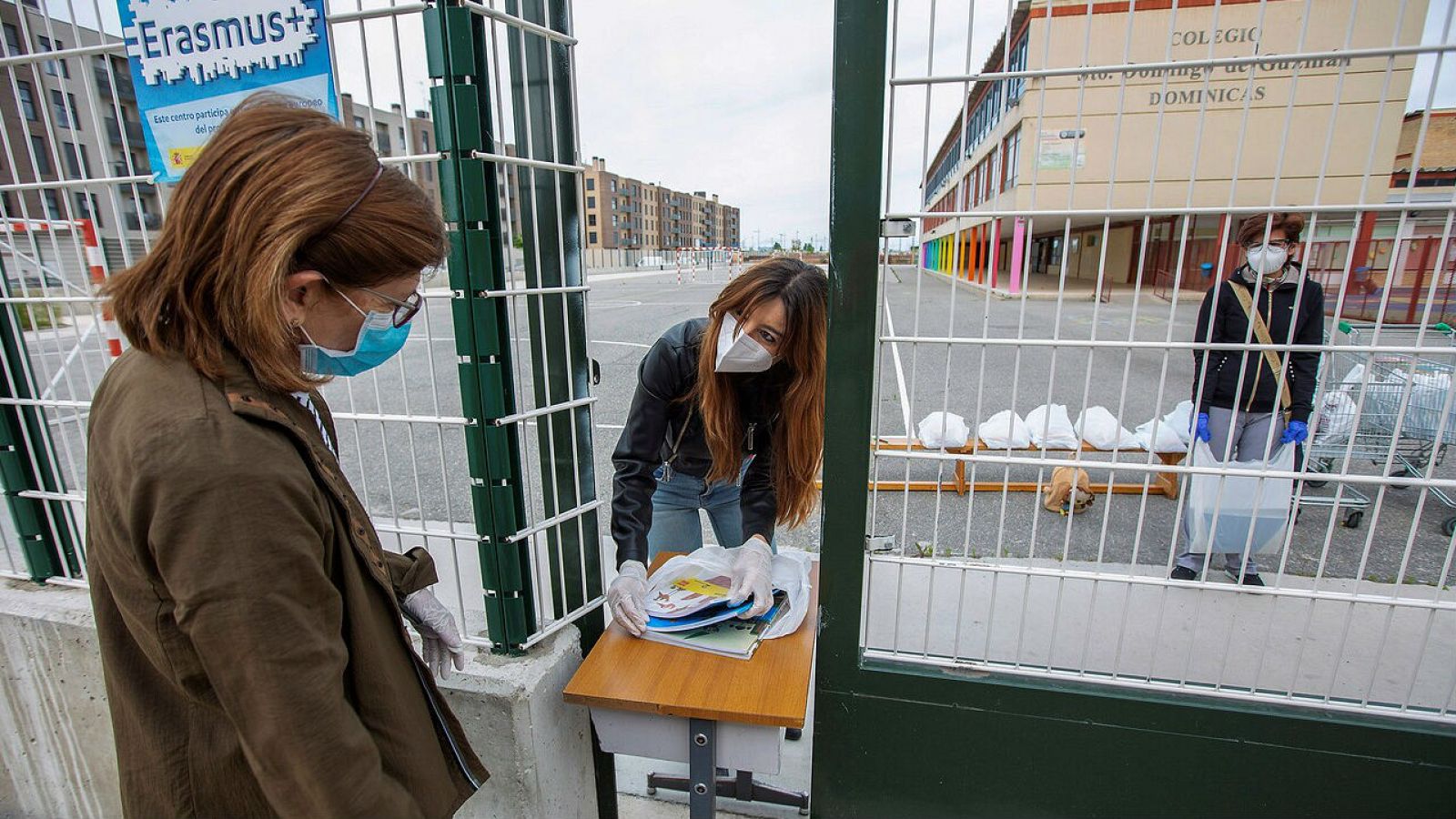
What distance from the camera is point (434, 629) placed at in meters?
1.46

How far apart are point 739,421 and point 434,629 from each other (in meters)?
1.05

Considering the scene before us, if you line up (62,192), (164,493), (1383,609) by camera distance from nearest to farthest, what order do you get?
(164,493) → (62,192) → (1383,609)

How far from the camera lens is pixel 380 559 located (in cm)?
113

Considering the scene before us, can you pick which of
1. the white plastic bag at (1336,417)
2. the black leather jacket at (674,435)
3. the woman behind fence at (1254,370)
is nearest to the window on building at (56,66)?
the black leather jacket at (674,435)

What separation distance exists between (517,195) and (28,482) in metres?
1.88

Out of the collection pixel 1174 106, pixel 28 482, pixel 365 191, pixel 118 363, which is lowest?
pixel 28 482

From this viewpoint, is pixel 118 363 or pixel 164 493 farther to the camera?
pixel 118 363

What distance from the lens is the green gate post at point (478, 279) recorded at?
1345 mm

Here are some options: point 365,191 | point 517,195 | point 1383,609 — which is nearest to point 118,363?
point 365,191

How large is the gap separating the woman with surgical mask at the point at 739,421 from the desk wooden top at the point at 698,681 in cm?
10

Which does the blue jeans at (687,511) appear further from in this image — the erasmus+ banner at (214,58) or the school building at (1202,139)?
the erasmus+ banner at (214,58)

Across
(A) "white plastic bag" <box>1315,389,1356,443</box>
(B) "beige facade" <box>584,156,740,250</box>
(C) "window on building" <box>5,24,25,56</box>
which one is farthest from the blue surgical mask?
(B) "beige facade" <box>584,156,740,250</box>

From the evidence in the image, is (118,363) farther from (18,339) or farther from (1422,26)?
(1422,26)

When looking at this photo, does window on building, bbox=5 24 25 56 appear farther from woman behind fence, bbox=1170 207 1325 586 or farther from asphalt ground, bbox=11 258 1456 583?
woman behind fence, bbox=1170 207 1325 586
